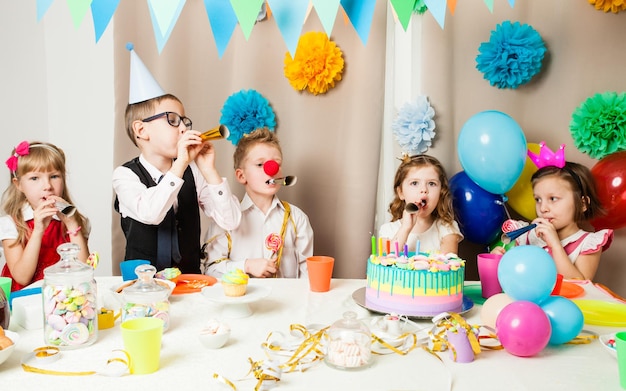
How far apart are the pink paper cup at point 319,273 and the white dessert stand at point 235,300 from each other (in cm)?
18

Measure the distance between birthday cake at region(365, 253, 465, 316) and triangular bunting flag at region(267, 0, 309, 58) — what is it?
0.73m

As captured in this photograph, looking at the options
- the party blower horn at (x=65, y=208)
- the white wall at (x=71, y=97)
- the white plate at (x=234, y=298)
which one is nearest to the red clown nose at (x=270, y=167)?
the party blower horn at (x=65, y=208)

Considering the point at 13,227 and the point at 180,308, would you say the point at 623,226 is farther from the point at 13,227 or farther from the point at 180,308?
the point at 13,227

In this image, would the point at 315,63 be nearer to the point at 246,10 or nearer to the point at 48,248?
the point at 246,10

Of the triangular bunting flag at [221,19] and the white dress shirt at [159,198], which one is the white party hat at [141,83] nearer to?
the white dress shirt at [159,198]

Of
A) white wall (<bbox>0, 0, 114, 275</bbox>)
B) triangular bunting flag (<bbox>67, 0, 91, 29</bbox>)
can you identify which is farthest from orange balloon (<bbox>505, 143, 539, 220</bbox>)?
white wall (<bbox>0, 0, 114, 275</bbox>)

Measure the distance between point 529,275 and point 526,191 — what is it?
1.17 metres

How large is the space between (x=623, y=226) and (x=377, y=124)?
3.39ft

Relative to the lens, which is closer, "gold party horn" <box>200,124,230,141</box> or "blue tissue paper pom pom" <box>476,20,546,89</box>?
"gold party horn" <box>200,124,230,141</box>

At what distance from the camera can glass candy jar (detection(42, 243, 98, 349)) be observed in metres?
1.01

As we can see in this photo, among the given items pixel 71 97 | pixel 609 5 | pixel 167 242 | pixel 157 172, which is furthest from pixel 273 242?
pixel 609 5

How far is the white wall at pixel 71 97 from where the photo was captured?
2.49m

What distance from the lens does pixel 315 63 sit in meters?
2.26

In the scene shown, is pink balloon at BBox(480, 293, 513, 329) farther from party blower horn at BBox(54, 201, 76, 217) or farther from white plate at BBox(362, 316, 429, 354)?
party blower horn at BBox(54, 201, 76, 217)
